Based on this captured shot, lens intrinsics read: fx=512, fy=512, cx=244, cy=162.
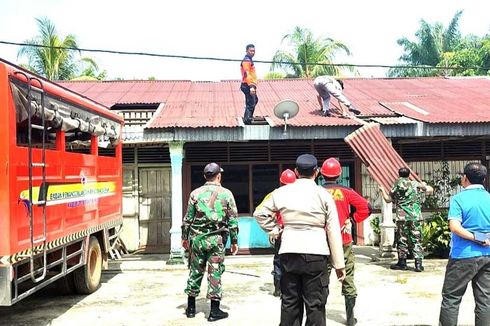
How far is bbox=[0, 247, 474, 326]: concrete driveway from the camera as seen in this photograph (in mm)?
5793

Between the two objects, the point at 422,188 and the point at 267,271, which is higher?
the point at 422,188

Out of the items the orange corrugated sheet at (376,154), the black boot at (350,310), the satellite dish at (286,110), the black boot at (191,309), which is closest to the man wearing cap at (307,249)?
the black boot at (350,310)

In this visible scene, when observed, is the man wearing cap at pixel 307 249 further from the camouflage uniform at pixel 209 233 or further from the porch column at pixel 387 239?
the porch column at pixel 387 239

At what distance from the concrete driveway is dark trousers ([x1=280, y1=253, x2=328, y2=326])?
1537 mm

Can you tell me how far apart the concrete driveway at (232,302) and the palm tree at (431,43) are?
27256 mm

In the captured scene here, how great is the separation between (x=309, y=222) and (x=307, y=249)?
0.22 metres

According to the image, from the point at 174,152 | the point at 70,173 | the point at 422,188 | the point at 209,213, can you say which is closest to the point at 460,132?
the point at 422,188

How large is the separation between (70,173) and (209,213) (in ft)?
5.90

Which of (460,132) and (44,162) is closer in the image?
(44,162)

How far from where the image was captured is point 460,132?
9.72 meters

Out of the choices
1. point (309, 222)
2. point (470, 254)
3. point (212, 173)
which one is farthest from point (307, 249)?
point (212, 173)

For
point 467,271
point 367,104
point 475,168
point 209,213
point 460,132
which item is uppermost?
point 367,104

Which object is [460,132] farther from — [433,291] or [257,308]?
[257,308]

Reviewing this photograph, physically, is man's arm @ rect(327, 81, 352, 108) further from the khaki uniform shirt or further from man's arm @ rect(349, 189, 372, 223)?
the khaki uniform shirt
